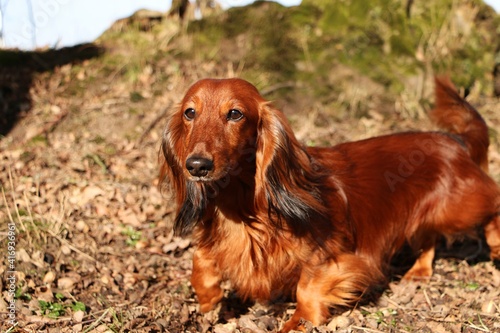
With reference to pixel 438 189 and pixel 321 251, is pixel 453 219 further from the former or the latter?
pixel 321 251

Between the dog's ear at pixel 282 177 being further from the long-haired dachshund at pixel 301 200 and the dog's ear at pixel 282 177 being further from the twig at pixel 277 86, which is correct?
the twig at pixel 277 86

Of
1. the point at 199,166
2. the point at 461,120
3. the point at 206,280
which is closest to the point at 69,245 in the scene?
the point at 206,280

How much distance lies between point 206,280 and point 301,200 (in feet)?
2.53

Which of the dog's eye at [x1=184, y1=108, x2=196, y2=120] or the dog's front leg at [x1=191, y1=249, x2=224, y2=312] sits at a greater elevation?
the dog's eye at [x1=184, y1=108, x2=196, y2=120]

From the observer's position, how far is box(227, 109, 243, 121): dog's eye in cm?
271

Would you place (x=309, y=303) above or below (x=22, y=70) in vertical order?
below

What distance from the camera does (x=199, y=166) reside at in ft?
7.82

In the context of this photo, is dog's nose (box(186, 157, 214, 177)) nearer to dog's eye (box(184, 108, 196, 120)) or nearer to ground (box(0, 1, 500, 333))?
dog's eye (box(184, 108, 196, 120))

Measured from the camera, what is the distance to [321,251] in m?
3.04

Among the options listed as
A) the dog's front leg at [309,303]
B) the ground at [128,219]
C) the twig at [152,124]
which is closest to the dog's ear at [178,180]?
the ground at [128,219]

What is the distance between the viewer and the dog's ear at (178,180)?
2915 mm

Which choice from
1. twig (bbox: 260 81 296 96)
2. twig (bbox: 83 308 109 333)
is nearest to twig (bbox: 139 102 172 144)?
twig (bbox: 260 81 296 96)

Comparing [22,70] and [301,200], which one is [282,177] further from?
[22,70]

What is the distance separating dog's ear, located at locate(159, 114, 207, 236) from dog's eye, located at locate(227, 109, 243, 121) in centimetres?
38
